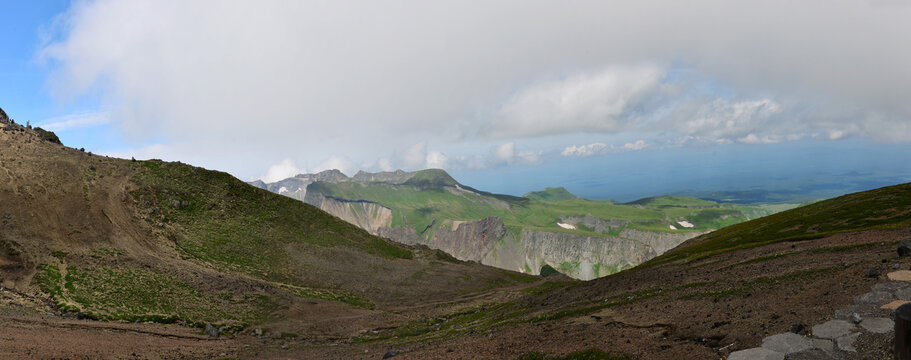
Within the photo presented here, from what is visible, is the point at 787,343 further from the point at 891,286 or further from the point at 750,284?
the point at 750,284

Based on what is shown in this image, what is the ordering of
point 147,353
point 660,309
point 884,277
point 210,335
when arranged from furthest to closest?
point 210,335 → point 147,353 → point 660,309 → point 884,277

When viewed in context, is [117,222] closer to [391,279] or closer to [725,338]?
[391,279]

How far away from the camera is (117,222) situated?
78500 millimetres

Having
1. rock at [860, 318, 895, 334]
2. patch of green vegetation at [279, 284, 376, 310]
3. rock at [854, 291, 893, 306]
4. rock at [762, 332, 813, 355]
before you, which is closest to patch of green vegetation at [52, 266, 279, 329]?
patch of green vegetation at [279, 284, 376, 310]

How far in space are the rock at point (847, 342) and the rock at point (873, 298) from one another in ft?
15.4

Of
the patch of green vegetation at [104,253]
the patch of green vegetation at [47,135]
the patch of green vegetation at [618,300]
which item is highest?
the patch of green vegetation at [47,135]

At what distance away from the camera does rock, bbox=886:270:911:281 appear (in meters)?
22.1

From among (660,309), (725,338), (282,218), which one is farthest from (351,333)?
(282,218)

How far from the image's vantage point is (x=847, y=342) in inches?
642

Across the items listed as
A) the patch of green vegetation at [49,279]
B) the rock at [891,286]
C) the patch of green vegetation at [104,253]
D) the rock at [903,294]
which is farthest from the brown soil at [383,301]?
the rock at [903,294]

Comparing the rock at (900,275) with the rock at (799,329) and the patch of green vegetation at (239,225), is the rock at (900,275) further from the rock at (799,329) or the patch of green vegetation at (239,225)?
the patch of green vegetation at (239,225)

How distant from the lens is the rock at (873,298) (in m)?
19.5

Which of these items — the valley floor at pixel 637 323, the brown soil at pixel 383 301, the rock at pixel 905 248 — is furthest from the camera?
the rock at pixel 905 248

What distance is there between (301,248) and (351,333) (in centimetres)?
5223
